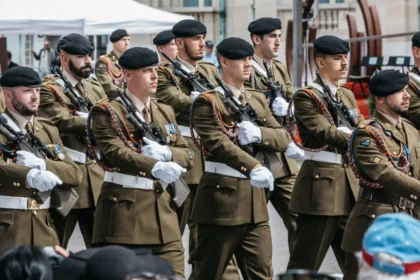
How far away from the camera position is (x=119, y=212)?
7.43 meters

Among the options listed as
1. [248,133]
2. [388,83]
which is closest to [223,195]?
[248,133]

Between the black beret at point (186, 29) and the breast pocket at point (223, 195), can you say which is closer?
the breast pocket at point (223, 195)

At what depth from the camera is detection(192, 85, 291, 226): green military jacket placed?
801 cm

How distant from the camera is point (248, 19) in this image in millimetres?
28531

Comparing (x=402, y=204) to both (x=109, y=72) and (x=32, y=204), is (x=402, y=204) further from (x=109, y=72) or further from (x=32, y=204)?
(x=109, y=72)

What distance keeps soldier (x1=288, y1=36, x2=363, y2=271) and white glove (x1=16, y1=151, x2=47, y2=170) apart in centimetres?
191

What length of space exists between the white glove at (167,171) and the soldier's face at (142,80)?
55cm

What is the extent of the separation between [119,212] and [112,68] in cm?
615

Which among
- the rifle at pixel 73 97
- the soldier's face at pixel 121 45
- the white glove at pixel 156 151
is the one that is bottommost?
the white glove at pixel 156 151

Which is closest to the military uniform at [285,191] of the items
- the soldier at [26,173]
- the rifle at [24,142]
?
the soldier at [26,173]

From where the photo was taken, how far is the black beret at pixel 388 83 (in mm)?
7555

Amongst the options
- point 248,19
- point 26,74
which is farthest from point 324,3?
point 26,74

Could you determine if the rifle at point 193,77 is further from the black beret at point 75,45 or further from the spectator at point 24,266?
the spectator at point 24,266

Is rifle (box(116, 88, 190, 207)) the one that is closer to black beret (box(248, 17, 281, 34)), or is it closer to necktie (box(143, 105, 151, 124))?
necktie (box(143, 105, 151, 124))
